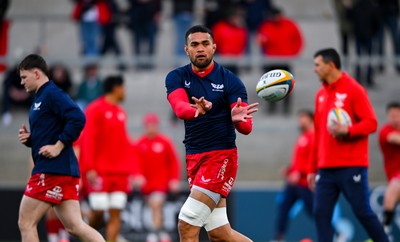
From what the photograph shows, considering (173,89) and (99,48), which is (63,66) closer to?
(99,48)

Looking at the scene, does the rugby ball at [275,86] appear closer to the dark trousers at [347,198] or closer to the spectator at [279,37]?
the dark trousers at [347,198]

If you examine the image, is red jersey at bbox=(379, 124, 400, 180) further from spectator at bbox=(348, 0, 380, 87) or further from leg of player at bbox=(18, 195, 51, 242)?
spectator at bbox=(348, 0, 380, 87)

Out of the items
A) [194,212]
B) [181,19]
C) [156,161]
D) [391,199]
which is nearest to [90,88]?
[181,19]

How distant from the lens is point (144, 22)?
811 inches

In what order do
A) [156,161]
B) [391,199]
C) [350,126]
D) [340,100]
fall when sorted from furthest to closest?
[156,161] → [391,199] → [340,100] → [350,126]

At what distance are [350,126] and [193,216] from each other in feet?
8.79

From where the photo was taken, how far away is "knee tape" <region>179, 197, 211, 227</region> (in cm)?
898

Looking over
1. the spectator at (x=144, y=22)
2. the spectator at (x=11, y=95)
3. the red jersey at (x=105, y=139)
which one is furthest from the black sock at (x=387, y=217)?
the spectator at (x=11, y=95)

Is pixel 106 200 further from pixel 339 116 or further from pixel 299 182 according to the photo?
pixel 339 116

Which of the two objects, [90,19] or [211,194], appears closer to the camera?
[211,194]

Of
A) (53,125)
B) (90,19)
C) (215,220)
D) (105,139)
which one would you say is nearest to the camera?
(215,220)

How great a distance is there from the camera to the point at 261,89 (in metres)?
9.47

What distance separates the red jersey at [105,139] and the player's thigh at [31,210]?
378 cm

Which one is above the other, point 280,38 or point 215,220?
point 280,38
